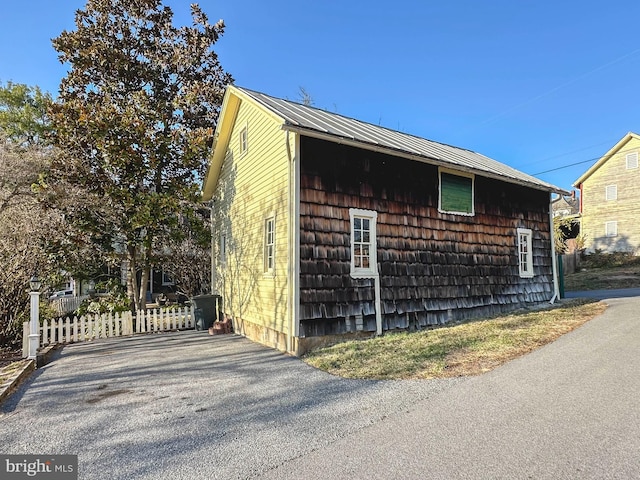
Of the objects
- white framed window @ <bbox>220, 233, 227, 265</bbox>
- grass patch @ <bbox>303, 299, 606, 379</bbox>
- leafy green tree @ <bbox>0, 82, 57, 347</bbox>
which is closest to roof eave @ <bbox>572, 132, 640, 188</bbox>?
grass patch @ <bbox>303, 299, 606, 379</bbox>

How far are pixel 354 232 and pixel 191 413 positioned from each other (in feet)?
16.0

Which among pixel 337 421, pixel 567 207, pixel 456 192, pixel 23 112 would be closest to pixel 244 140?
pixel 456 192

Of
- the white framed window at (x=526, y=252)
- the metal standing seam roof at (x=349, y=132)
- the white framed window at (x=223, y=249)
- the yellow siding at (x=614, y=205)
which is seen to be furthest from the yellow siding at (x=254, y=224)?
the yellow siding at (x=614, y=205)

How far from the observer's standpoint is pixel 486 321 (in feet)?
31.3

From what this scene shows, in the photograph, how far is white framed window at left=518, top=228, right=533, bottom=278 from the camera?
12.0 meters

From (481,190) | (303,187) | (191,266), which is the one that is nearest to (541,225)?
(481,190)

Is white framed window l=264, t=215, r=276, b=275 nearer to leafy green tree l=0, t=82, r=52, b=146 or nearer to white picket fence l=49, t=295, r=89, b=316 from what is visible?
white picket fence l=49, t=295, r=89, b=316

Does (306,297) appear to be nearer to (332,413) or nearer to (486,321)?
(332,413)

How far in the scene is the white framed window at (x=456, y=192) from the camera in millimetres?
9930

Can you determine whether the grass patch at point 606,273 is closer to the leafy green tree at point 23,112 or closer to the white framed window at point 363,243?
the white framed window at point 363,243

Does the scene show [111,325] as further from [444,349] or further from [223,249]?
[444,349]

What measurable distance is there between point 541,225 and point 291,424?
11.4 meters

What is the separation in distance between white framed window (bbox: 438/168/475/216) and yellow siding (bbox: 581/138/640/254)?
2257cm

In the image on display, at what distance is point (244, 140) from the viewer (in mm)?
11039
